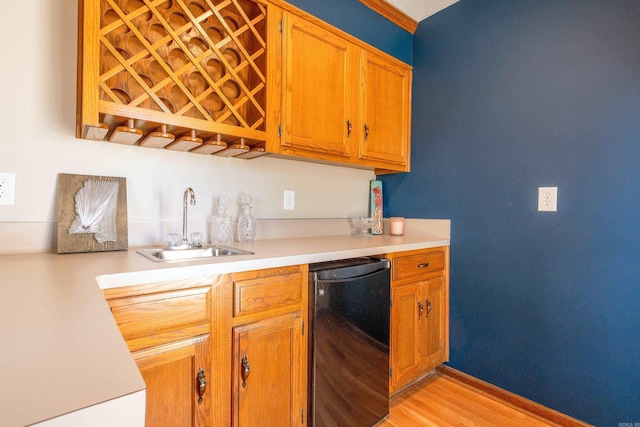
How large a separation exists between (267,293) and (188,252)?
49 cm

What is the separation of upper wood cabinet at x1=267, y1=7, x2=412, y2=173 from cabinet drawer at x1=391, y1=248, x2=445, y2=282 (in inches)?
24.2

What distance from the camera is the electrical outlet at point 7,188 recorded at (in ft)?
3.94

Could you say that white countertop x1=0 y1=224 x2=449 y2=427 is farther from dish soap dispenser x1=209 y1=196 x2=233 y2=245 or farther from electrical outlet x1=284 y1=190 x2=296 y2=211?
electrical outlet x1=284 y1=190 x2=296 y2=211

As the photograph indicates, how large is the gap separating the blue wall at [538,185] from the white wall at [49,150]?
1.61m

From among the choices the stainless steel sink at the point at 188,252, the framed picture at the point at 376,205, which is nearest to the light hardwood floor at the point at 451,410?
the framed picture at the point at 376,205

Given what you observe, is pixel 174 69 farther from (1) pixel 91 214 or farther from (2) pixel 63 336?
(2) pixel 63 336

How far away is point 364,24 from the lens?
6.88ft

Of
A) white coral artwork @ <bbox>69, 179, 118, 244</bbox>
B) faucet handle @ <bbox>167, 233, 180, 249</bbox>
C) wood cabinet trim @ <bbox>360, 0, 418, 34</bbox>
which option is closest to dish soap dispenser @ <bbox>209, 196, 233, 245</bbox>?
faucet handle @ <bbox>167, 233, 180, 249</bbox>

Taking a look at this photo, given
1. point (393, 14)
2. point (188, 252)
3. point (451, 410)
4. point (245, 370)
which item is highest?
point (393, 14)

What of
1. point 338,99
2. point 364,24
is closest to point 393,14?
point 364,24

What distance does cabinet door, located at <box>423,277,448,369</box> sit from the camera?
1.93 metres

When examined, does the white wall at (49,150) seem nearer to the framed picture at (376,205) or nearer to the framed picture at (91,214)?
the framed picture at (91,214)

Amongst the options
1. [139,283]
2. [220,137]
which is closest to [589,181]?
[220,137]

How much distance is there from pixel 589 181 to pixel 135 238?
2.12 meters
